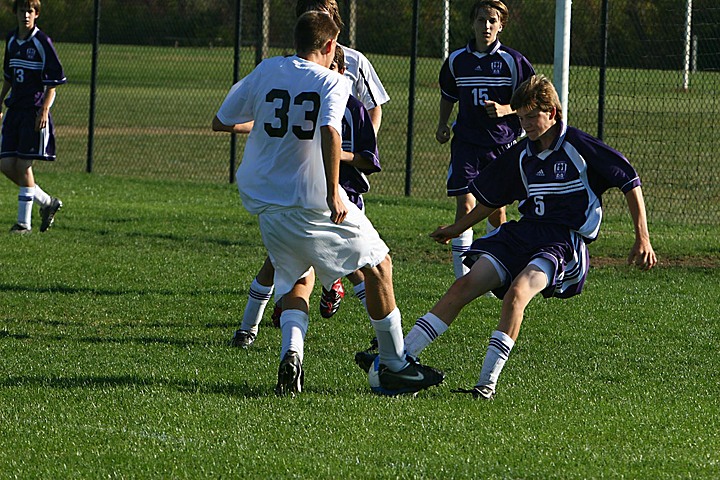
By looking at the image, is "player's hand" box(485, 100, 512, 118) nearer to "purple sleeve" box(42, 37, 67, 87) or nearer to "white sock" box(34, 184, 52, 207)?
"purple sleeve" box(42, 37, 67, 87)

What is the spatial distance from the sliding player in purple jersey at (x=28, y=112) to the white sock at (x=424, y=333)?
6308mm

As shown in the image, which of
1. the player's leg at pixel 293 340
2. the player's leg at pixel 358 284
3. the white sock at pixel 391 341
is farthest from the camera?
the player's leg at pixel 358 284

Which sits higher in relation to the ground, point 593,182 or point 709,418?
point 593,182

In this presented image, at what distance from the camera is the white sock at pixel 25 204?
37.1 feet

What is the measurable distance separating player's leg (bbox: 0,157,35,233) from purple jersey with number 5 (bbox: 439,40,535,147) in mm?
4601

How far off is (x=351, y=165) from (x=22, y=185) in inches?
241

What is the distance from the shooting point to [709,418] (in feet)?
17.8

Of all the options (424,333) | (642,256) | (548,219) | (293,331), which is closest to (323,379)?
(293,331)

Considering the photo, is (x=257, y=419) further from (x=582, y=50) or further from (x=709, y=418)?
(x=582, y=50)

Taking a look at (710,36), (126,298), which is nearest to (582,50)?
(710,36)

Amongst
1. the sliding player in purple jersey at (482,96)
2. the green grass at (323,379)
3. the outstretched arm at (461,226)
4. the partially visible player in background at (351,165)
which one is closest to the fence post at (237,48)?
the green grass at (323,379)

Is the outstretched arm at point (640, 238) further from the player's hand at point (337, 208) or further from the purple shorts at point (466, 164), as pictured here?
the purple shorts at point (466, 164)

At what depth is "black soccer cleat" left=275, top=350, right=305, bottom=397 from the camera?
5652mm

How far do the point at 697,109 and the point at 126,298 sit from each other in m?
12.4
